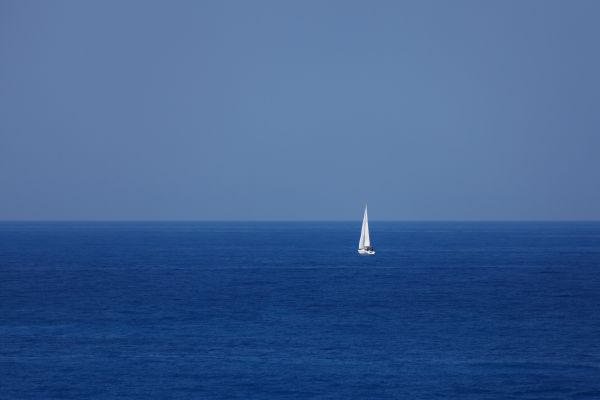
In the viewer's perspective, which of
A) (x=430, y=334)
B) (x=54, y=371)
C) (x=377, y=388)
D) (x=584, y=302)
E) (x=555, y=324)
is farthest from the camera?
(x=584, y=302)

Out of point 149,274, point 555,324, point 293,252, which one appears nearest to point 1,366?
point 555,324

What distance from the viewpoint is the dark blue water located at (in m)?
52.6

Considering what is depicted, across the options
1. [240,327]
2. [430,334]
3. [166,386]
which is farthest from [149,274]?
[166,386]

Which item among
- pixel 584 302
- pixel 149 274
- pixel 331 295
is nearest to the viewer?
pixel 584 302

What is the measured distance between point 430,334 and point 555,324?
1204cm

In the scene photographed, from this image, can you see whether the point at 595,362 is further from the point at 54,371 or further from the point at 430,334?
the point at 54,371

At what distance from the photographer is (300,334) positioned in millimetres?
69062

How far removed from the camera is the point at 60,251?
185m

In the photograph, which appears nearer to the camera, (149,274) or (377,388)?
(377,388)

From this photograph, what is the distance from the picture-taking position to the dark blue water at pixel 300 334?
52.6 metres

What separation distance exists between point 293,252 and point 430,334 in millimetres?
114273

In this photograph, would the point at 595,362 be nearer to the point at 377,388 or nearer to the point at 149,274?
the point at 377,388

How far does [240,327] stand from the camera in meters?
72.5

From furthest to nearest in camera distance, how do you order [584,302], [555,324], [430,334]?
→ [584,302] < [555,324] < [430,334]
